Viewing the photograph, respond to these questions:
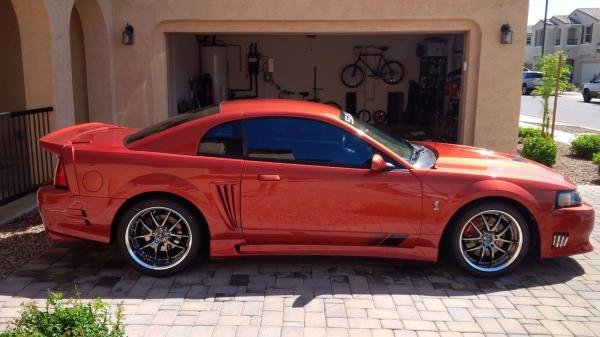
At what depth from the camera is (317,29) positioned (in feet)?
30.6

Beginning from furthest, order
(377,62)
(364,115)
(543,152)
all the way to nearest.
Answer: (377,62), (364,115), (543,152)

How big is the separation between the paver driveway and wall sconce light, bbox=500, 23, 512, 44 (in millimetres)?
4801

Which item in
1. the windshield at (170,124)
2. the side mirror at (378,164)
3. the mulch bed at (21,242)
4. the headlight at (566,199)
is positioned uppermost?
the windshield at (170,124)

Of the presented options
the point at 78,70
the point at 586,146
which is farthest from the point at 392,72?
the point at 78,70

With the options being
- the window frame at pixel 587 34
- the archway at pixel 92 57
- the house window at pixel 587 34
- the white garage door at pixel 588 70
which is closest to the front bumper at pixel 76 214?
the archway at pixel 92 57

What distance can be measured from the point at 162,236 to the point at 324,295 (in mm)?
1486

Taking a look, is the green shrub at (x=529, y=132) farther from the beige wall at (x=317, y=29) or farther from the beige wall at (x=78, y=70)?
the beige wall at (x=78, y=70)

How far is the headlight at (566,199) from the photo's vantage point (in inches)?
185

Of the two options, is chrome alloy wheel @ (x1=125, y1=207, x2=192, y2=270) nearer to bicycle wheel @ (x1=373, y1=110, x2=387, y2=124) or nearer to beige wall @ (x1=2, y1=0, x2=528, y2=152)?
beige wall @ (x1=2, y1=0, x2=528, y2=152)

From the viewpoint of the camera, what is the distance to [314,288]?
4.52 meters

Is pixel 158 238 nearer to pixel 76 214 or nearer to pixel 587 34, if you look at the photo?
pixel 76 214

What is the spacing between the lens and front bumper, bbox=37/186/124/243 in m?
4.67

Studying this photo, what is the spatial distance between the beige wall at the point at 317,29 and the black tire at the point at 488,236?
5072 millimetres

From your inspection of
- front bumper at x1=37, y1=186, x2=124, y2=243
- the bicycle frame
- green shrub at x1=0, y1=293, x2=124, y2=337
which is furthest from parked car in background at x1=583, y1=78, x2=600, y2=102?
green shrub at x1=0, y1=293, x2=124, y2=337
